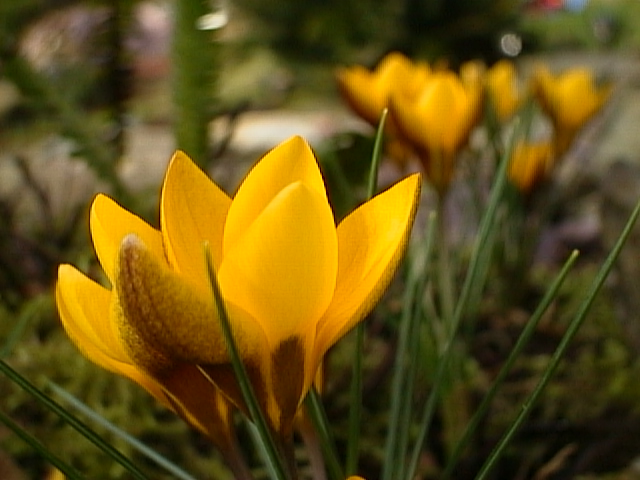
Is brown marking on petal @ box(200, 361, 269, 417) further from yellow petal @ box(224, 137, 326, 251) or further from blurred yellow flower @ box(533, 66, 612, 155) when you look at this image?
blurred yellow flower @ box(533, 66, 612, 155)

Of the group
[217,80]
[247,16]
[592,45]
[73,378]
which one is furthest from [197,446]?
[592,45]

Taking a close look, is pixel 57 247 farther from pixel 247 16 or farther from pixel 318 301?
pixel 247 16

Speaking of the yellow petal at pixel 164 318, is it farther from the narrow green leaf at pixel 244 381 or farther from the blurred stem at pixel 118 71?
the blurred stem at pixel 118 71

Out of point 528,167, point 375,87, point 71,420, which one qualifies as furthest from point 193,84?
point 71,420

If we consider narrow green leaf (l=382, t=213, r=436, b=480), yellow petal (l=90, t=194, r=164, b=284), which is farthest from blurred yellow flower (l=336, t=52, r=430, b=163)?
yellow petal (l=90, t=194, r=164, b=284)

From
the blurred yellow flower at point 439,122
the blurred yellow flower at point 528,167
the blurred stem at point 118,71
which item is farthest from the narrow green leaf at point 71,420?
the blurred stem at point 118,71

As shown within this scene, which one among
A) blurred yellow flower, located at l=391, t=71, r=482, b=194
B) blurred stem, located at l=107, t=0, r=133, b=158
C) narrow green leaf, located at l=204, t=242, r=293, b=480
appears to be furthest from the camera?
blurred stem, located at l=107, t=0, r=133, b=158

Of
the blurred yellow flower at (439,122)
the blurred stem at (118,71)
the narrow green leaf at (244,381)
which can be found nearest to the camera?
the narrow green leaf at (244,381)
